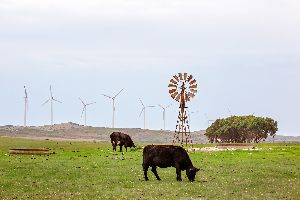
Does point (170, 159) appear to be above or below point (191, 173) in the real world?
above

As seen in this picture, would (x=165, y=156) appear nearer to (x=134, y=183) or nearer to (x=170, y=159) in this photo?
(x=170, y=159)

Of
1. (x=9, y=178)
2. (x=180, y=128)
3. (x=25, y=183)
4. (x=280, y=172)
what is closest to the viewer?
(x=25, y=183)

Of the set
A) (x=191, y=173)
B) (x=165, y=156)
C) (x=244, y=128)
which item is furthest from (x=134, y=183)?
(x=244, y=128)

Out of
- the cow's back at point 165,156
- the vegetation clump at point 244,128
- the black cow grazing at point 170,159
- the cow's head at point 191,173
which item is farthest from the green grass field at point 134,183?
the vegetation clump at point 244,128

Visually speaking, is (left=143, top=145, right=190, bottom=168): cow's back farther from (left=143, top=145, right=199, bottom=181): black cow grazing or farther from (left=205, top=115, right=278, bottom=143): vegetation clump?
(left=205, top=115, right=278, bottom=143): vegetation clump

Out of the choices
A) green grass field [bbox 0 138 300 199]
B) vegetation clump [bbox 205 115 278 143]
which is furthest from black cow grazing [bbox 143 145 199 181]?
vegetation clump [bbox 205 115 278 143]

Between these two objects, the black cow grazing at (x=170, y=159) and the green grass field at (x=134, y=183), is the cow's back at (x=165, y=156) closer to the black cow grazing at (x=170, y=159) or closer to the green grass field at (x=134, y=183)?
the black cow grazing at (x=170, y=159)

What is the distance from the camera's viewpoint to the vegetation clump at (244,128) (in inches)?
4995

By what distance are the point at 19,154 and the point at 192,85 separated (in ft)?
73.0

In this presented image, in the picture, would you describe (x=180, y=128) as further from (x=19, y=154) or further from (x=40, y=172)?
(x=40, y=172)

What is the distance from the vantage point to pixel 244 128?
128 m

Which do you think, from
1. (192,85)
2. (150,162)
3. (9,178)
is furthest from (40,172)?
(192,85)

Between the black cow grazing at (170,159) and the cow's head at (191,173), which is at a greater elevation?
the black cow grazing at (170,159)

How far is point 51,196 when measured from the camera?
21.8 meters
